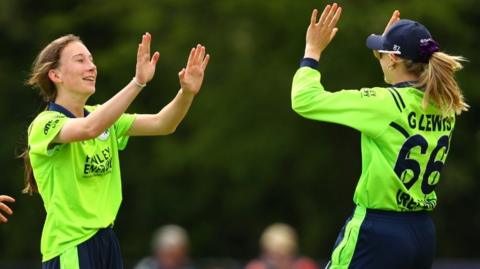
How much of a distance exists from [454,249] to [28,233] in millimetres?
5703

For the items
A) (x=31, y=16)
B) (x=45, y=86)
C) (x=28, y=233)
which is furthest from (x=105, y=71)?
(x=45, y=86)

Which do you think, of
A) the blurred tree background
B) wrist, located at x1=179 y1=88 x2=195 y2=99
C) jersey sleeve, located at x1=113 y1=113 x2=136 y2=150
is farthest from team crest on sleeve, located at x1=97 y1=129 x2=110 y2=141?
the blurred tree background

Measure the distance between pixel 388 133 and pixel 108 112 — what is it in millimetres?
1395

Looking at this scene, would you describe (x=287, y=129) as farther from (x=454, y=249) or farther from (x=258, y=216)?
(x=454, y=249)

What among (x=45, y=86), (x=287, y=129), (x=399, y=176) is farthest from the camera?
(x=287, y=129)

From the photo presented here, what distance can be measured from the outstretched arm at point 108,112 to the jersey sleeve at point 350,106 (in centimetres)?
78

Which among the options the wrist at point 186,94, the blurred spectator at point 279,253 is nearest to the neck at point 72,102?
the wrist at point 186,94

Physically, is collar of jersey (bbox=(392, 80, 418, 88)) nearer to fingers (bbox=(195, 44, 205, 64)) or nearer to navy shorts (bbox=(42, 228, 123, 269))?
fingers (bbox=(195, 44, 205, 64))

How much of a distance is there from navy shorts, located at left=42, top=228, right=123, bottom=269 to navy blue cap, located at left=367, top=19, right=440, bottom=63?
173cm

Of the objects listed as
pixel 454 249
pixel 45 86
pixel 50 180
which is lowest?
pixel 454 249

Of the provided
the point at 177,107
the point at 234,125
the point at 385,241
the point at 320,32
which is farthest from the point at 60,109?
the point at 234,125

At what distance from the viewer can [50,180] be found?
620cm

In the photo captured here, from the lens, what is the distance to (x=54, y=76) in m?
6.37

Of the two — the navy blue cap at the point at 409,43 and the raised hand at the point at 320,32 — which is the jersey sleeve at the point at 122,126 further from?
the navy blue cap at the point at 409,43
